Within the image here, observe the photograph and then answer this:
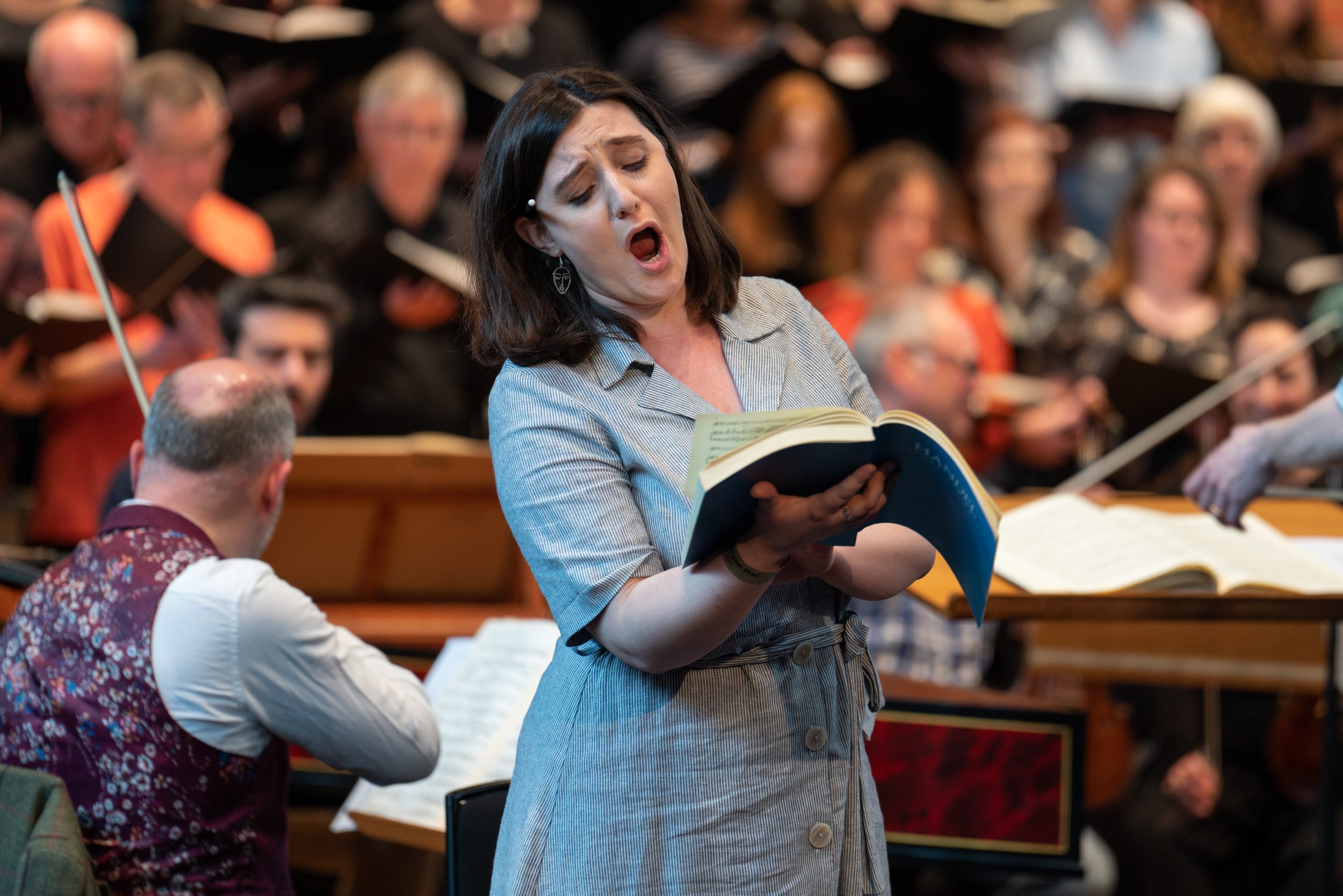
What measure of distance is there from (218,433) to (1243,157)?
4509mm

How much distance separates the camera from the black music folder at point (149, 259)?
3.49m

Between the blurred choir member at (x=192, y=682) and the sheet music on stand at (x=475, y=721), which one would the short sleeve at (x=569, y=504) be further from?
the sheet music on stand at (x=475, y=721)

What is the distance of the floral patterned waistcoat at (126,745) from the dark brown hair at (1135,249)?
12.0 feet

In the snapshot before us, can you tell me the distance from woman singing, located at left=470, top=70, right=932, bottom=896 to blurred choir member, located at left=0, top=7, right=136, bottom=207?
3118 millimetres

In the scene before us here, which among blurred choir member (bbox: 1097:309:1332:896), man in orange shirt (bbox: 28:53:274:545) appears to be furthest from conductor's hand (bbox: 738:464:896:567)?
man in orange shirt (bbox: 28:53:274:545)

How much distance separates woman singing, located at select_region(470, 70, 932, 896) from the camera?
128 centimetres

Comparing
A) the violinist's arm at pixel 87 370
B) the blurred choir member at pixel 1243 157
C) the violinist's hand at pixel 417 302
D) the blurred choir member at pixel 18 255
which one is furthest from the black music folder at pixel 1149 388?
the blurred choir member at pixel 18 255

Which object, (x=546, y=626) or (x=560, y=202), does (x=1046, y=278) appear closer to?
(x=546, y=626)

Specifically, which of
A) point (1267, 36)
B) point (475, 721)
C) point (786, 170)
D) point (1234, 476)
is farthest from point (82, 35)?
point (1267, 36)

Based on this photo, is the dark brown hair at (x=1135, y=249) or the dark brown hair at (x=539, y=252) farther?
the dark brown hair at (x=1135, y=249)

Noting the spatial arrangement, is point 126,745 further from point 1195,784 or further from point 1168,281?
point 1168,281

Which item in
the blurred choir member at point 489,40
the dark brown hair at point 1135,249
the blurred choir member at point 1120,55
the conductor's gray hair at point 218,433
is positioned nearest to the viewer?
the conductor's gray hair at point 218,433

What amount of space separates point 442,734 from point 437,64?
300 centimetres

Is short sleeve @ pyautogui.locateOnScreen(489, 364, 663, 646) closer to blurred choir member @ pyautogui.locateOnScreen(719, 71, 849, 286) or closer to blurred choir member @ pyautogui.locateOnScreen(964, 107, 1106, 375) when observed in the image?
blurred choir member @ pyautogui.locateOnScreen(719, 71, 849, 286)
